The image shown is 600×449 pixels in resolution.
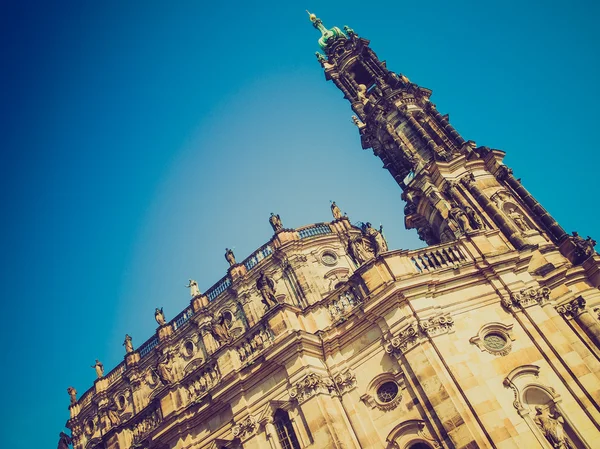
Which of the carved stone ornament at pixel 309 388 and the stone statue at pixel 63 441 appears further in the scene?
the stone statue at pixel 63 441

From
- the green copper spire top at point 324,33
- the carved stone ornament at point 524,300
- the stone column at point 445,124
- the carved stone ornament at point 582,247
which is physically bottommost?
the carved stone ornament at point 524,300

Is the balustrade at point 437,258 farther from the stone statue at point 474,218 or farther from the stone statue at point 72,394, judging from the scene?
the stone statue at point 72,394

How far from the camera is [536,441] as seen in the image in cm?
1592

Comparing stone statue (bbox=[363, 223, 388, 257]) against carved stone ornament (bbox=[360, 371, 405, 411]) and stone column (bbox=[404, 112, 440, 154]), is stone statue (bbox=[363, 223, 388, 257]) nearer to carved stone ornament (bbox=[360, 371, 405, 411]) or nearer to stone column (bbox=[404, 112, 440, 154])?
carved stone ornament (bbox=[360, 371, 405, 411])

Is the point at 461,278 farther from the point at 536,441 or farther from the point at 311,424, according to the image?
the point at 311,424

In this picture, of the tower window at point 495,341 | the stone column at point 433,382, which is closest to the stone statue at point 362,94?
the tower window at point 495,341

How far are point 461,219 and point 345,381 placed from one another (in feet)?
30.6

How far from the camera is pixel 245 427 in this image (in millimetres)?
19922

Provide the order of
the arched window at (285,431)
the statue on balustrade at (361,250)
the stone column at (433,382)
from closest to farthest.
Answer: the stone column at (433,382) < the arched window at (285,431) < the statue on balustrade at (361,250)

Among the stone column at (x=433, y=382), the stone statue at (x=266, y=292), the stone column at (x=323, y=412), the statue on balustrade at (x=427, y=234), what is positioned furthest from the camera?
the statue on balustrade at (x=427, y=234)

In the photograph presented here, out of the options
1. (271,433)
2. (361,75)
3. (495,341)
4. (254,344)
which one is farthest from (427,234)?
(361,75)

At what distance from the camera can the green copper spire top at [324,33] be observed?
142 ft

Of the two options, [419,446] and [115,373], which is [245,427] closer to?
[419,446]

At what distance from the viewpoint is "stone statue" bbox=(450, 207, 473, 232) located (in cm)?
2245
